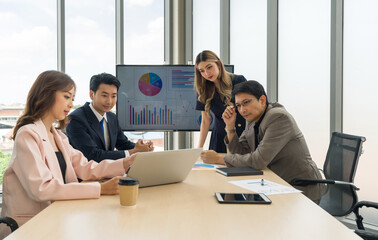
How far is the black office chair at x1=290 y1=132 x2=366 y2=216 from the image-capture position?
2.30m

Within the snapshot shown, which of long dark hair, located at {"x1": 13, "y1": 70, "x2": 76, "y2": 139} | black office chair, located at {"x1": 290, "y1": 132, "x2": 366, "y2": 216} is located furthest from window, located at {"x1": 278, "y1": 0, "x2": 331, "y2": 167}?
long dark hair, located at {"x1": 13, "y1": 70, "x2": 76, "y2": 139}

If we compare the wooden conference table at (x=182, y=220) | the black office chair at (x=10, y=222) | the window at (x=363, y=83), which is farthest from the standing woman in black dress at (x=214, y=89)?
the black office chair at (x=10, y=222)

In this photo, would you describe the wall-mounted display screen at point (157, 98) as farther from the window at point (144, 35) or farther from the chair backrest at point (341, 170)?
the chair backrest at point (341, 170)

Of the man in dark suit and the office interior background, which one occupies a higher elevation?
the office interior background

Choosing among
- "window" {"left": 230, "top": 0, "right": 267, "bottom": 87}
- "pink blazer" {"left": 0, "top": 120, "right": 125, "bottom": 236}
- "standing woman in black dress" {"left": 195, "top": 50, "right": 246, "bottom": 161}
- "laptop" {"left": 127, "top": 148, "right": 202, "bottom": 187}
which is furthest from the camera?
"window" {"left": 230, "top": 0, "right": 267, "bottom": 87}

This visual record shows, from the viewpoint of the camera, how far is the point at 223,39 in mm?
4363

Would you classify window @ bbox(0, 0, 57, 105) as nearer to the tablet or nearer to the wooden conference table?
the wooden conference table

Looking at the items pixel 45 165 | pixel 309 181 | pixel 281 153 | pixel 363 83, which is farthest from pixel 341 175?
pixel 45 165

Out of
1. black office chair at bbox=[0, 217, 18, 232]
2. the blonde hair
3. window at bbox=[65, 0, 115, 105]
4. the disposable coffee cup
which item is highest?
window at bbox=[65, 0, 115, 105]

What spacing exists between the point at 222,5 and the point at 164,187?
3085 millimetres

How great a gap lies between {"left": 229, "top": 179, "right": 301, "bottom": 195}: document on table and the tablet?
0.35 feet

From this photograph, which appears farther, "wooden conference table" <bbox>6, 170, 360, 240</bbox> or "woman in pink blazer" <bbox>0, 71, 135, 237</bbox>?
"woman in pink blazer" <bbox>0, 71, 135, 237</bbox>

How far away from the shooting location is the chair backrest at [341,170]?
2322 millimetres

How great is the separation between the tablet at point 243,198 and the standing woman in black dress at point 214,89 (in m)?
1.48
